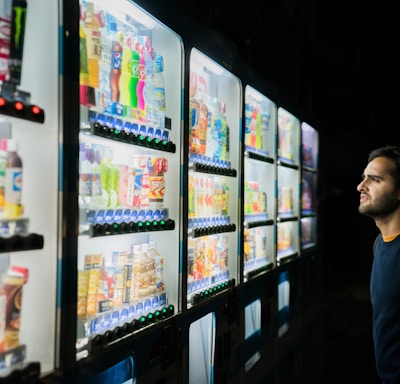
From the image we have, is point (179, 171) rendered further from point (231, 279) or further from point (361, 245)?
point (361, 245)

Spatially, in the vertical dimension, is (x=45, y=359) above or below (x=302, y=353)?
above

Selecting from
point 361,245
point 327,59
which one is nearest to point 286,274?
point 327,59

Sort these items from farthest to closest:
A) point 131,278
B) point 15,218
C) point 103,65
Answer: point 131,278
point 103,65
point 15,218

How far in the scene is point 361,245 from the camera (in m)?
8.93

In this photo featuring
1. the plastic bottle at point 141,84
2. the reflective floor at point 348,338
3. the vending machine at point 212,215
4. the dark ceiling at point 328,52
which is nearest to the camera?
the plastic bottle at point 141,84

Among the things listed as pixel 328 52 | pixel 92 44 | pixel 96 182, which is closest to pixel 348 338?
pixel 328 52

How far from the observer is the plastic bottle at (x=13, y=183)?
5.17ft

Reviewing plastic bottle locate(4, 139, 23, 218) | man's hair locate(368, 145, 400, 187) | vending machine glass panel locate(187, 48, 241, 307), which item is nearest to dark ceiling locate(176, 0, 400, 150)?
vending machine glass panel locate(187, 48, 241, 307)

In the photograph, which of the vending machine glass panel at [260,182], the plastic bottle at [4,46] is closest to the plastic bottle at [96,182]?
the plastic bottle at [4,46]

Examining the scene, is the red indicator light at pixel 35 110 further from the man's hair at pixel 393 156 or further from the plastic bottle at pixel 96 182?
the man's hair at pixel 393 156

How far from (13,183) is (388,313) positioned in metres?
1.71

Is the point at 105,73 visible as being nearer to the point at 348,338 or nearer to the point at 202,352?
the point at 202,352

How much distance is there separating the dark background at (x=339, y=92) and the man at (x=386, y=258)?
2039mm

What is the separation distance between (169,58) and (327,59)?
5.59m
